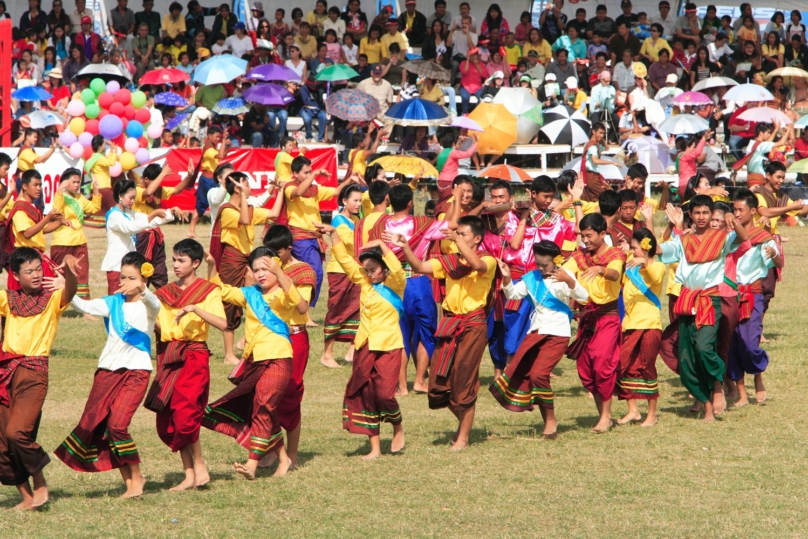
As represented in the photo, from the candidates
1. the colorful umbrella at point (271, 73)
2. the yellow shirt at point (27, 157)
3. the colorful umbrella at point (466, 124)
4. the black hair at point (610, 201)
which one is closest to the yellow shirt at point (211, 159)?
the yellow shirt at point (27, 157)

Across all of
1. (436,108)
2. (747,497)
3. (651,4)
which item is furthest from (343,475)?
(651,4)

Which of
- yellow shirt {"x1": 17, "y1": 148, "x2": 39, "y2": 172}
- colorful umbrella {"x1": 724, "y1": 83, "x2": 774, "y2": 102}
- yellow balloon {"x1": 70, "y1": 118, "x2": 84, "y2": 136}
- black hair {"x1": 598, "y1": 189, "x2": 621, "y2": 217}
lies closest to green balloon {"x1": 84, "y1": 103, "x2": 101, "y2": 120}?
yellow balloon {"x1": 70, "y1": 118, "x2": 84, "y2": 136}

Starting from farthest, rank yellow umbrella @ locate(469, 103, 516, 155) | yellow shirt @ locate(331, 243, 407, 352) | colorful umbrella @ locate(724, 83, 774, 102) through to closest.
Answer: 1. colorful umbrella @ locate(724, 83, 774, 102)
2. yellow umbrella @ locate(469, 103, 516, 155)
3. yellow shirt @ locate(331, 243, 407, 352)

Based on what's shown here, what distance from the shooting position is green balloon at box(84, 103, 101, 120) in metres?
15.6

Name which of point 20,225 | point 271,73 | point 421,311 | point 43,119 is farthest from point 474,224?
point 271,73

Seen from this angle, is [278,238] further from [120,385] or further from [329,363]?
[329,363]

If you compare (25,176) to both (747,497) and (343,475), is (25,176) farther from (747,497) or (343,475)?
(747,497)

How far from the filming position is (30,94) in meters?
18.3

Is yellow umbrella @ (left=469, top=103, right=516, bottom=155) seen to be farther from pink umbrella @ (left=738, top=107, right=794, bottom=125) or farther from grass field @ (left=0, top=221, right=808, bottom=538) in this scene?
grass field @ (left=0, top=221, right=808, bottom=538)

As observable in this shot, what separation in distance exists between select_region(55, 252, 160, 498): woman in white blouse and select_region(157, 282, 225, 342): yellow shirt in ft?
0.49

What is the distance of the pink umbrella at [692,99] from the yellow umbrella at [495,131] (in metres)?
3.52

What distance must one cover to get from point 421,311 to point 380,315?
1887mm

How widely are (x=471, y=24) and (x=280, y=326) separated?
51.3ft

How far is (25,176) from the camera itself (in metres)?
10.8
